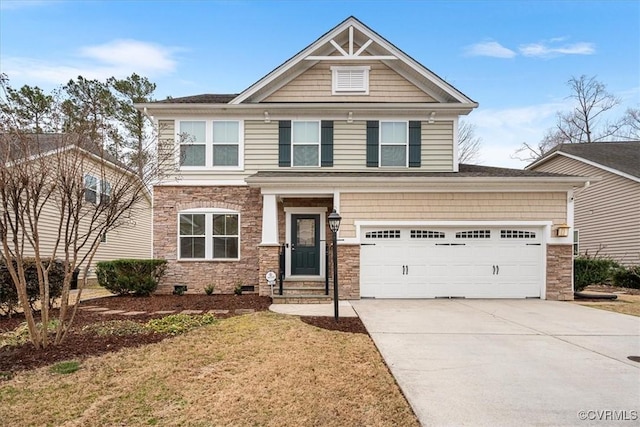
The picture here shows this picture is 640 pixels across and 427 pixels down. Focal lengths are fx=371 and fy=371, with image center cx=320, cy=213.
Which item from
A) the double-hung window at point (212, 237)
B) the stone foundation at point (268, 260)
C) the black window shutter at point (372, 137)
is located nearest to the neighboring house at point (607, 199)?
the black window shutter at point (372, 137)

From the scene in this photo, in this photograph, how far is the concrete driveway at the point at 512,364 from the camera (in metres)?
3.49

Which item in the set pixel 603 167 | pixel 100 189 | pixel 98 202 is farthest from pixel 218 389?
pixel 603 167

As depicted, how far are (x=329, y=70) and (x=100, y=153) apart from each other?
8.69 metres

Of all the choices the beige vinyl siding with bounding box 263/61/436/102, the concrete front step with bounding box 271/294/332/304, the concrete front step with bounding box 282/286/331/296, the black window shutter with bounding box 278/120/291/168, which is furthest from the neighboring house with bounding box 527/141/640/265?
the concrete front step with bounding box 271/294/332/304

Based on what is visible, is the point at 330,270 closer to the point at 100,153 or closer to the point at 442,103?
the point at 442,103

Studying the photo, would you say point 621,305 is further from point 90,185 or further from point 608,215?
point 90,185

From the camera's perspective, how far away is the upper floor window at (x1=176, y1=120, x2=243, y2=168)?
39.0ft

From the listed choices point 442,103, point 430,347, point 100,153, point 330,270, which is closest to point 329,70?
point 442,103

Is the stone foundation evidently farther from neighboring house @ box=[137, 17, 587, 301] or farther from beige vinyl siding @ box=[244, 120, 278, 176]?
beige vinyl siding @ box=[244, 120, 278, 176]

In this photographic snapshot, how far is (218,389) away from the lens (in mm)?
3975

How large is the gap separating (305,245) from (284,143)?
336 cm

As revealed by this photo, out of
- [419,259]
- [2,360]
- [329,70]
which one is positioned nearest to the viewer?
[2,360]

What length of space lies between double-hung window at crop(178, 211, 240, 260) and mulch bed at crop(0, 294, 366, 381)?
1.36 m

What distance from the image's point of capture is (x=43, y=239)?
14094mm
